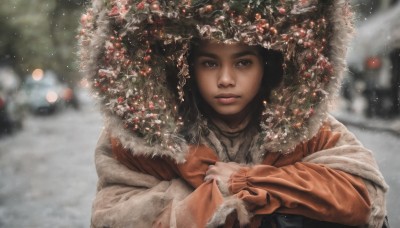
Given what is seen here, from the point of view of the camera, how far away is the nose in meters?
2.93

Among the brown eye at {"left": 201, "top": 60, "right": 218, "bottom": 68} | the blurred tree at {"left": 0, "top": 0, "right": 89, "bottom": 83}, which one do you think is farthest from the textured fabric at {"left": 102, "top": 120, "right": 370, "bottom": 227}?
A: the blurred tree at {"left": 0, "top": 0, "right": 89, "bottom": 83}

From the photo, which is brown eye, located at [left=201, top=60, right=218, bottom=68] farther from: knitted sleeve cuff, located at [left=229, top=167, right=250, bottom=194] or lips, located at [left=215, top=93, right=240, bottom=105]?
knitted sleeve cuff, located at [left=229, top=167, right=250, bottom=194]

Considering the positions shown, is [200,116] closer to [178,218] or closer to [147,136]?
[147,136]

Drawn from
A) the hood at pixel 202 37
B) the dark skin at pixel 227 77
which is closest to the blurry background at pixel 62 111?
the hood at pixel 202 37

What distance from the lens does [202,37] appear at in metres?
2.85

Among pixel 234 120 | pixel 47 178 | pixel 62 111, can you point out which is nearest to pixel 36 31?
pixel 62 111

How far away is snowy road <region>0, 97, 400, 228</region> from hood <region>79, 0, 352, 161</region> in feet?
0.76

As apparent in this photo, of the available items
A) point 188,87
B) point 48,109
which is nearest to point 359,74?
point 48,109

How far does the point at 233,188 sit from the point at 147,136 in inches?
18.1

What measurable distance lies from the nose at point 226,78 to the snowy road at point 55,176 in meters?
0.62

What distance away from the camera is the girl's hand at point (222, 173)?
9.22ft

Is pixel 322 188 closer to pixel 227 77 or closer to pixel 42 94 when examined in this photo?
pixel 227 77

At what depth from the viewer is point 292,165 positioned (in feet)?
9.50

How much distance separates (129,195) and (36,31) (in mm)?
32581
